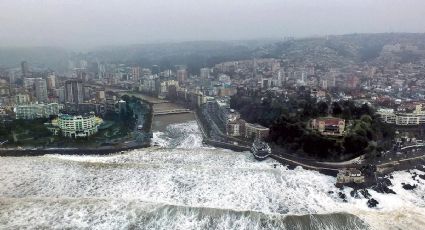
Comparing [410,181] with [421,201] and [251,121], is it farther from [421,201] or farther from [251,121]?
[251,121]

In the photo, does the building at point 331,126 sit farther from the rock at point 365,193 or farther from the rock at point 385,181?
the rock at point 365,193

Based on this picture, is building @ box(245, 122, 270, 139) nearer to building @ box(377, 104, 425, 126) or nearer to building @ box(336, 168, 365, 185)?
building @ box(336, 168, 365, 185)

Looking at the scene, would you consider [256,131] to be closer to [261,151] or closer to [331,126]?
[261,151]

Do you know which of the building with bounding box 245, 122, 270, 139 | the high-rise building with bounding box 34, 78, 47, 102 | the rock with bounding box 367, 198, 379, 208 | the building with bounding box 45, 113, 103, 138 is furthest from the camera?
the high-rise building with bounding box 34, 78, 47, 102

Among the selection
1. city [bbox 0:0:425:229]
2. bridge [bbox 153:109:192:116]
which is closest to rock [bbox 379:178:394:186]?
city [bbox 0:0:425:229]

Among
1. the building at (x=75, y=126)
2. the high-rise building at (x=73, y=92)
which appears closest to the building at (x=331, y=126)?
the building at (x=75, y=126)

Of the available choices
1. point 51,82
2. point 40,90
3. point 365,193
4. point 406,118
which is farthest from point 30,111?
point 406,118

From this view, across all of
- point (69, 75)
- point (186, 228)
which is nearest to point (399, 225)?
point (186, 228)
